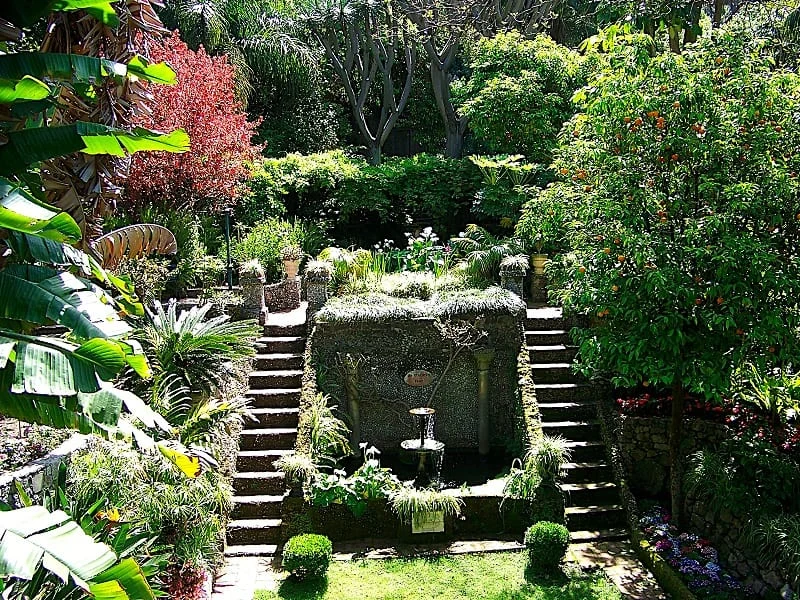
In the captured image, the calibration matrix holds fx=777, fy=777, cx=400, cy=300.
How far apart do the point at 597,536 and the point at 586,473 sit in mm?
928

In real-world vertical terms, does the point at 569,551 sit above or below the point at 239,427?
below

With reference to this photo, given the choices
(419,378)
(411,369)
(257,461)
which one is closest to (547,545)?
(419,378)

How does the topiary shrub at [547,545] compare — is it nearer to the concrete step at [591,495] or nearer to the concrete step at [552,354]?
the concrete step at [591,495]

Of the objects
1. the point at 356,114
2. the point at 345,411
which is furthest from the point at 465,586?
the point at 356,114

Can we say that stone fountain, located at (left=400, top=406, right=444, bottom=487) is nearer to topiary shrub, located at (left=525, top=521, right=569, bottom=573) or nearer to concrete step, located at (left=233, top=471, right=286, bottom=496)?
concrete step, located at (left=233, top=471, right=286, bottom=496)

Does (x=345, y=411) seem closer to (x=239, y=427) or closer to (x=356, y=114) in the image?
(x=239, y=427)

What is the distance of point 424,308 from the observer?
35.3 ft

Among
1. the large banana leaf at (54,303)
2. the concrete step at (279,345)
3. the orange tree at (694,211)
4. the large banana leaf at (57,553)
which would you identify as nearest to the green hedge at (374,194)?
the concrete step at (279,345)

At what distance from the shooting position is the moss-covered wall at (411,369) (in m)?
10.7

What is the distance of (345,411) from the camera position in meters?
10.9

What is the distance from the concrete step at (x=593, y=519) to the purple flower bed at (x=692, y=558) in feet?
1.22

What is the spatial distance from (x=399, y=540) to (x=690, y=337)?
12.8 feet

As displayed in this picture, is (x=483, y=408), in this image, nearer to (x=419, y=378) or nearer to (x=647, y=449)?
(x=419, y=378)

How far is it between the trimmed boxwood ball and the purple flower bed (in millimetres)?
3504
